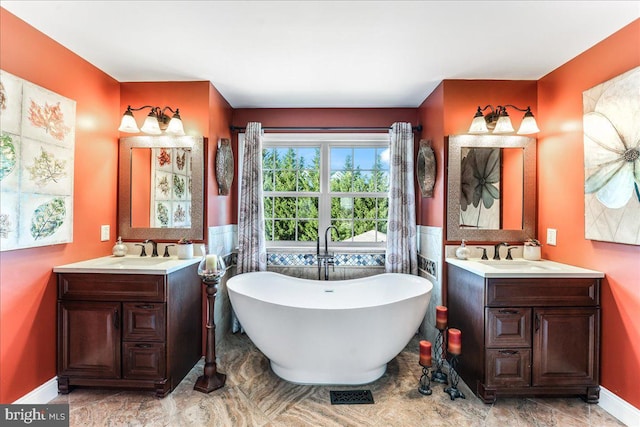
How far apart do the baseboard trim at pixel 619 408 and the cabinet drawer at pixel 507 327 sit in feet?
1.82

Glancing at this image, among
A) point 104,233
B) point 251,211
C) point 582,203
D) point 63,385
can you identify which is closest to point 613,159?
point 582,203

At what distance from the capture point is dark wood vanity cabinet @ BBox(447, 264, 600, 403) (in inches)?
77.7

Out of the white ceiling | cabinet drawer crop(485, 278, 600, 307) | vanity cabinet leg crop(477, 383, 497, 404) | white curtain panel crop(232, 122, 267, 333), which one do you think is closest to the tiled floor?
vanity cabinet leg crop(477, 383, 497, 404)

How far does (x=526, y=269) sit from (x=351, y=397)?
1.52 metres

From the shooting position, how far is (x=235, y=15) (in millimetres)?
1738

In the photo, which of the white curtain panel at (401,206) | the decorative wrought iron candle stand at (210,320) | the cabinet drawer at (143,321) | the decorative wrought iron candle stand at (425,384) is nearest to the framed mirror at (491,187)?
the white curtain panel at (401,206)

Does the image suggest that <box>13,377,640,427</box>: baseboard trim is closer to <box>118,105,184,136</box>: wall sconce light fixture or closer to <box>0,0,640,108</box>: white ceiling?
<box>118,105,184,136</box>: wall sconce light fixture

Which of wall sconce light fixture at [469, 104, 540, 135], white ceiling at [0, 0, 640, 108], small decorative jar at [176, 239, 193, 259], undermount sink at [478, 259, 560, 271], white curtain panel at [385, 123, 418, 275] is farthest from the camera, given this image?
white curtain panel at [385, 123, 418, 275]

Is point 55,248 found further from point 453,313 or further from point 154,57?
point 453,313

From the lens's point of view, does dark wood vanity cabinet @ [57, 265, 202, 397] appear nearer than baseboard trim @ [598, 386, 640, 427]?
No

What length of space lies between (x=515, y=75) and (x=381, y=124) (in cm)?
122

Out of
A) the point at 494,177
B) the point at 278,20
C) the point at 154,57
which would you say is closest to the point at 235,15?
the point at 278,20

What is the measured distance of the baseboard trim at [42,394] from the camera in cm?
184

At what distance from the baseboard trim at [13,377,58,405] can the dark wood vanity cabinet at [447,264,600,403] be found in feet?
9.38
